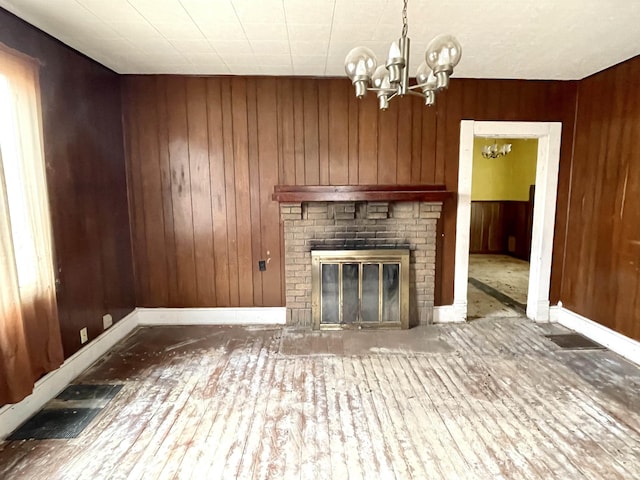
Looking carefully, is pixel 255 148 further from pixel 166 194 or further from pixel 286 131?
pixel 166 194

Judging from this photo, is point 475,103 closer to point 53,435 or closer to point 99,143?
point 99,143

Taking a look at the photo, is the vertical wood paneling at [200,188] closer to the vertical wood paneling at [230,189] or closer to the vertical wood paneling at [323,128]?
the vertical wood paneling at [230,189]

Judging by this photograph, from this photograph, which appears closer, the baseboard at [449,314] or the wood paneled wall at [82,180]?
the wood paneled wall at [82,180]

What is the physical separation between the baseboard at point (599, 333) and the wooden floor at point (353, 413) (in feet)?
0.43

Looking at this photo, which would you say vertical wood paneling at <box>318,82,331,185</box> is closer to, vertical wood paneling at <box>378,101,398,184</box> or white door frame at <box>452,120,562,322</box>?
vertical wood paneling at <box>378,101,398,184</box>

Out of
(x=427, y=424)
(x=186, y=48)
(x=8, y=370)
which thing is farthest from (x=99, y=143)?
(x=427, y=424)

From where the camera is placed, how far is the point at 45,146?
2.57m

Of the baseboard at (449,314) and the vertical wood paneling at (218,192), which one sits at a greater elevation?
the vertical wood paneling at (218,192)

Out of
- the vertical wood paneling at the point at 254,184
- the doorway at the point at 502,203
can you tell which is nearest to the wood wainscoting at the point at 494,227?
the doorway at the point at 502,203

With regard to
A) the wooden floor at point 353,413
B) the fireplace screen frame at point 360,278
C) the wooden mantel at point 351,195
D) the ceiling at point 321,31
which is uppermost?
the ceiling at point 321,31

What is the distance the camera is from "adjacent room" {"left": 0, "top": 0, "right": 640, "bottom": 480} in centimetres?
208

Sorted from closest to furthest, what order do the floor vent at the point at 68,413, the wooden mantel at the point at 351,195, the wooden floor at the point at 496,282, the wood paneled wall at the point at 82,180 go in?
the floor vent at the point at 68,413 → the wood paneled wall at the point at 82,180 → the wooden mantel at the point at 351,195 → the wooden floor at the point at 496,282

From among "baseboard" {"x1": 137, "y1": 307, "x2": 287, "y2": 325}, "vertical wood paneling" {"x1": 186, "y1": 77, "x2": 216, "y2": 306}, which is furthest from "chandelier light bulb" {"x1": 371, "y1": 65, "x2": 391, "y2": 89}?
"baseboard" {"x1": 137, "y1": 307, "x2": 287, "y2": 325}

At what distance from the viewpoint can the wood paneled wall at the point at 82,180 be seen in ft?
8.61
